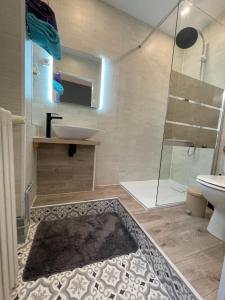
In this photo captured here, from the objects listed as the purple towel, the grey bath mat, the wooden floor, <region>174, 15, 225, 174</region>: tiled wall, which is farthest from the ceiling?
the grey bath mat

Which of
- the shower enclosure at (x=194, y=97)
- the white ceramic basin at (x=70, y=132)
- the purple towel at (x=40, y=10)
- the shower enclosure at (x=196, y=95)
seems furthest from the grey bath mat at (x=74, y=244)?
the purple towel at (x=40, y=10)

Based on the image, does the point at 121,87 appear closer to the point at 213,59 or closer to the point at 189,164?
the point at 213,59

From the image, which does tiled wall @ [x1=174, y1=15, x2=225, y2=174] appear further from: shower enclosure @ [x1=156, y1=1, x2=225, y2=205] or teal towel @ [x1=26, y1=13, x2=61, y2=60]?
teal towel @ [x1=26, y1=13, x2=61, y2=60]

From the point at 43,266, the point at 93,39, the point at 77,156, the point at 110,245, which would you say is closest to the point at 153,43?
the point at 93,39

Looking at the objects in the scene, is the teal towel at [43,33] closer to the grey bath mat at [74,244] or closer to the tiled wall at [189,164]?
the grey bath mat at [74,244]

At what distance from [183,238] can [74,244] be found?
0.92 metres

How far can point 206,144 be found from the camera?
2.05m

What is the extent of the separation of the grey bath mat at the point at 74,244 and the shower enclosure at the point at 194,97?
0.56 metres

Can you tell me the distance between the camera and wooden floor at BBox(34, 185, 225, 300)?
91 centimetres

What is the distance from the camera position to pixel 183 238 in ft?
4.04

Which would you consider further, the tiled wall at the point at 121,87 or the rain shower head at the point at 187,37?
the rain shower head at the point at 187,37

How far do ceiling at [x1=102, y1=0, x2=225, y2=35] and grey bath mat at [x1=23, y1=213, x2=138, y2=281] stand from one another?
2.67m

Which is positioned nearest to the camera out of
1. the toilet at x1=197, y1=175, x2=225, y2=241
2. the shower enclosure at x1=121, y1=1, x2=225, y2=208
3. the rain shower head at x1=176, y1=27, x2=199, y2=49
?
the toilet at x1=197, y1=175, x2=225, y2=241

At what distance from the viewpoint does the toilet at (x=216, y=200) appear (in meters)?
1.18
